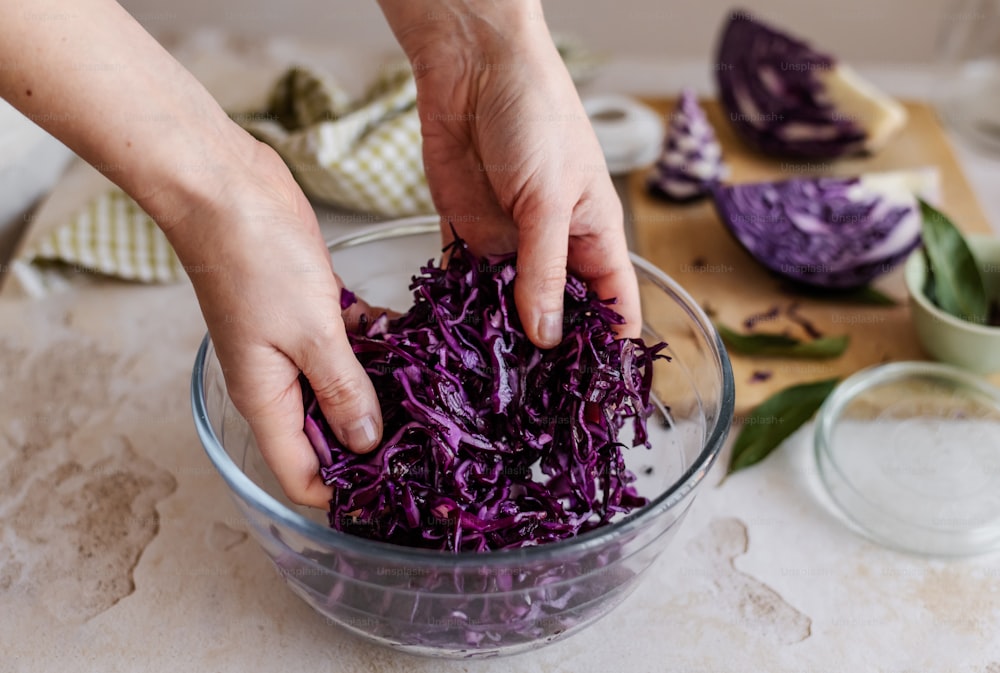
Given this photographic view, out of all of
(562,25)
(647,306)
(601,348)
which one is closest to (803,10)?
(562,25)

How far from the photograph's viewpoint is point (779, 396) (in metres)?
1.64

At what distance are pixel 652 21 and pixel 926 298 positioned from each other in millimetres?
1746

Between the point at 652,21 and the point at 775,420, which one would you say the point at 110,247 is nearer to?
the point at 775,420

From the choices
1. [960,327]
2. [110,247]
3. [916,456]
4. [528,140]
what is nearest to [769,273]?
[960,327]

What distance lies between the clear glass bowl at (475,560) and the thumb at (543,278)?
218mm

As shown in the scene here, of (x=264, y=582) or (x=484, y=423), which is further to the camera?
(x=264, y=582)

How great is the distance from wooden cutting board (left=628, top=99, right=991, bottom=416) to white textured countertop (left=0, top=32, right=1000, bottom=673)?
0.20 meters

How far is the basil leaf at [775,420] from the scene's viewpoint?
5.10 feet

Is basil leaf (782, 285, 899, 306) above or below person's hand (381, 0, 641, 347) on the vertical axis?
below

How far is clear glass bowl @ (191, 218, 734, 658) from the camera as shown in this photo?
98cm

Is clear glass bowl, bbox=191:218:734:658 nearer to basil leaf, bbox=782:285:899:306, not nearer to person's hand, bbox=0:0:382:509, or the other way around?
person's hand, bbox=0:0:382:509

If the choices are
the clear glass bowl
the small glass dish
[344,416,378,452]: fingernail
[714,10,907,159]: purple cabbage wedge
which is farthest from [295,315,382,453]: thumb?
[714,10,907,159]: purple cabbage wedge

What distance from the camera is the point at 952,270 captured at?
1718 mm

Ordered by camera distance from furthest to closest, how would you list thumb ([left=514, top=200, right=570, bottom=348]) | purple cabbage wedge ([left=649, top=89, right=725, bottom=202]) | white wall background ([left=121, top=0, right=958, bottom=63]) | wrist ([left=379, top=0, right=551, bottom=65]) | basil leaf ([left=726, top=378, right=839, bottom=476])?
white wall background ([left=121, top=0, right=958, bottom=63]) < purple cabbage wedge ([left=649, top=89, right=725, bottom=202]) < basil leaf ([left=726, top=378, right=839, bottom=476]) < wrist ([left=379, top=0, right=551, bottom=65]) < thumb ([left=514, top=200, right=570, bottom=348])
